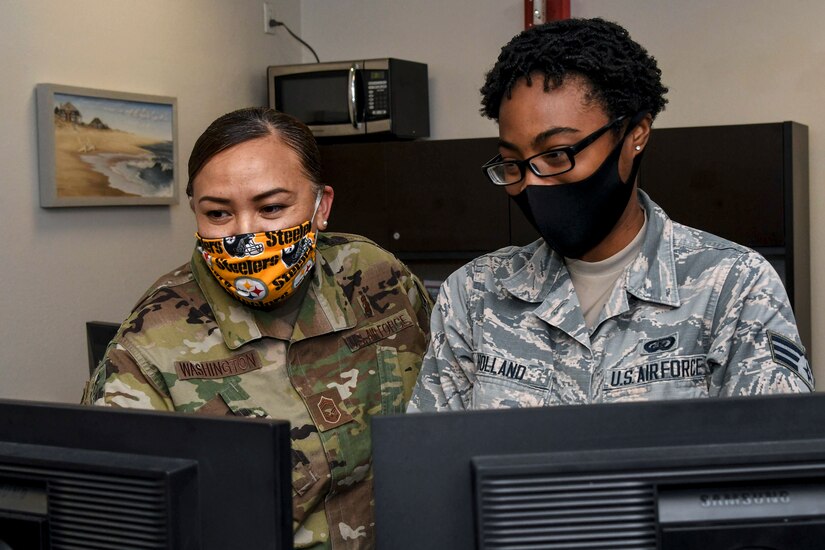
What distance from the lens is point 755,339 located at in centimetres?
117

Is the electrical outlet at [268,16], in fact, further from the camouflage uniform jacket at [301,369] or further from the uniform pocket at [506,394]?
the uniform pocket at [506,394]

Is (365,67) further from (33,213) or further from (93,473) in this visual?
(93,473)

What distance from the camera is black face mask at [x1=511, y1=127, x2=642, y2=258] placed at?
1.30 m

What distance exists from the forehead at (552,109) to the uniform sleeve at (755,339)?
0.27 m

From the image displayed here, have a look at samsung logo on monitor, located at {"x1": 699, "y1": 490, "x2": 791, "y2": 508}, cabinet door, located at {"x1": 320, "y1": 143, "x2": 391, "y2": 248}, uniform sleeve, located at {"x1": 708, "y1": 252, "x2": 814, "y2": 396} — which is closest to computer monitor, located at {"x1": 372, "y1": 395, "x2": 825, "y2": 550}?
samsung logo on monitor, located at {"x1": 699, "y1": 490, "x2": 791, "y2": 508}

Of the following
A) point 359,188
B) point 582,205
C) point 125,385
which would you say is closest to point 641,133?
point 582,205

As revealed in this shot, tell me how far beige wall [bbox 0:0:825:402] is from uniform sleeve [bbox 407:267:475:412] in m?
2.05

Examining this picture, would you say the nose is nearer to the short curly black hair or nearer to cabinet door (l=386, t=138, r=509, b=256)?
the short curly black hair

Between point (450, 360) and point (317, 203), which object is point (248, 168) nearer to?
point (317, 203)

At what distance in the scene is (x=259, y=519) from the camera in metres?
0.75

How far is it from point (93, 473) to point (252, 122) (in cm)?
95

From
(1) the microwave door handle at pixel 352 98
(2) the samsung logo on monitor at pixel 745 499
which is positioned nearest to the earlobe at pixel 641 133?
(2) the samsung logo on monitor at pixel 745 499

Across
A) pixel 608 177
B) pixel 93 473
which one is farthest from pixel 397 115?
pixel 93 473

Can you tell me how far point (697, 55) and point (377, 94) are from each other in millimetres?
1324
